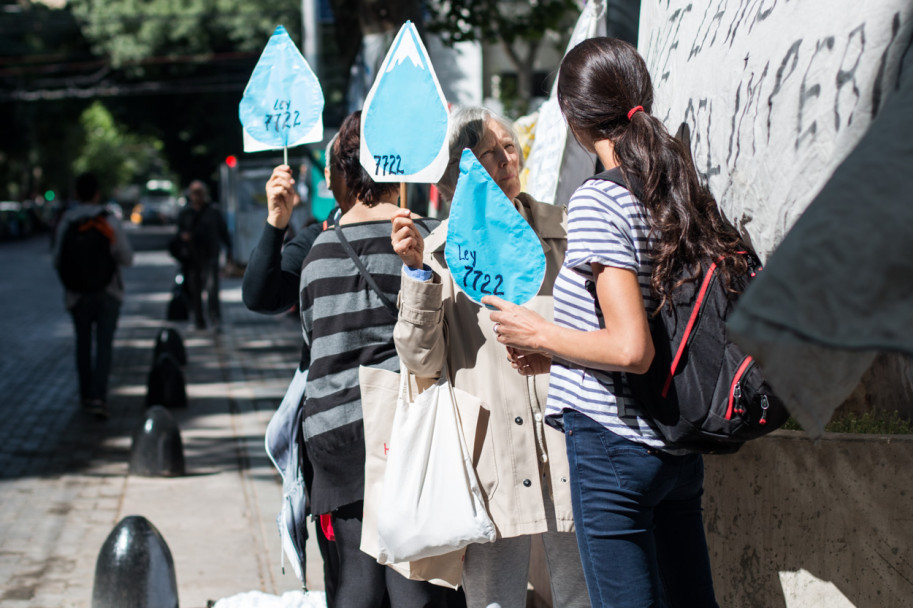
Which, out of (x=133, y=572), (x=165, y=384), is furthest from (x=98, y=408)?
(x=133, y=572)

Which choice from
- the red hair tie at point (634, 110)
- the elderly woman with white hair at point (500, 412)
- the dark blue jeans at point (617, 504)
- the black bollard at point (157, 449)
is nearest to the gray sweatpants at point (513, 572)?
the elderly woman with white hair at point (500, 412)

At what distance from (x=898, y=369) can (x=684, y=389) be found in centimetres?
132

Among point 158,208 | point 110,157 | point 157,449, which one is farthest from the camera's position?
point 110,157

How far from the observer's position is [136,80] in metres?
39.2

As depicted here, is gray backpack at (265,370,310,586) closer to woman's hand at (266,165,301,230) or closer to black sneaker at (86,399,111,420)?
woman's hand at (266,165,301,230)

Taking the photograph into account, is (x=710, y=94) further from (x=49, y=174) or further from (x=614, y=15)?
(x=49, y=174)

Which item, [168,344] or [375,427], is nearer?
[375,427]

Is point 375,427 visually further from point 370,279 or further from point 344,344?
point 370,279

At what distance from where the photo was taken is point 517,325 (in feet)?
7.59

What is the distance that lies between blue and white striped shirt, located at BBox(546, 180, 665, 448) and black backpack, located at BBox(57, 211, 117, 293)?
6.45 metres

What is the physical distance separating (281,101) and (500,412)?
1455mm

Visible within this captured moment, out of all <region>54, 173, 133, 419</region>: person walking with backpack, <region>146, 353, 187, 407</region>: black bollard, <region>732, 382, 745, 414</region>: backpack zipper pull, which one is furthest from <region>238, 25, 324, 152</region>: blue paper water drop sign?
<region>146, 353, 187, 407</region>: black bollard

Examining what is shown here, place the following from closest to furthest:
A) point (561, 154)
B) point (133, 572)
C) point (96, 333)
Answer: point (133, 572) < point (561, 154) < point (96, 333)

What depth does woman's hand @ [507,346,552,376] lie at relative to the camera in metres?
2.52
